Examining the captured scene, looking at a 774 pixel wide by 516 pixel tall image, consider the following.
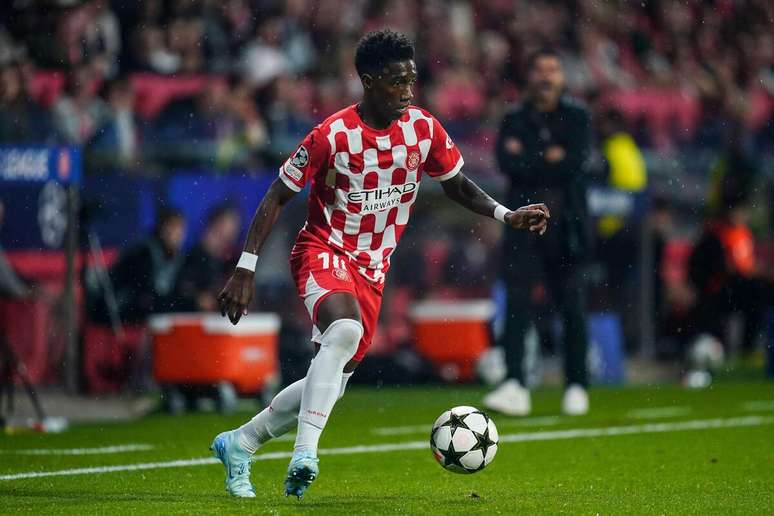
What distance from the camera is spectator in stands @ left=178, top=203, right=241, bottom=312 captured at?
499 inches

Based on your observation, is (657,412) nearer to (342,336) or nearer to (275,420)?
(275,420)

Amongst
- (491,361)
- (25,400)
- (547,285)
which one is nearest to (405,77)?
(547,285)

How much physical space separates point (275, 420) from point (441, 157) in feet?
4.57

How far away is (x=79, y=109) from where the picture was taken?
14398 millimetres

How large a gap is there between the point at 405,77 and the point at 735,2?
19.6 m

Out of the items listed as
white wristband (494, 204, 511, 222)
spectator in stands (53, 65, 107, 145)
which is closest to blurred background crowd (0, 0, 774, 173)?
spectator in stands (53, 65, 107, 145)

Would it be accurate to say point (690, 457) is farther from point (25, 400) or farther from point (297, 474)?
point (25, 400)

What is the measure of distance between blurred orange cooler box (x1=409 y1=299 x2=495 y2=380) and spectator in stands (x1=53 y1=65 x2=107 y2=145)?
3.43 metres

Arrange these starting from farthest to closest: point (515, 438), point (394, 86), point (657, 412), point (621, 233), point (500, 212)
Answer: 1. point (621, 233)
2. point (657, 412)
3. point (515, 438)
4. point (500, 212)
5. point (394, 86)


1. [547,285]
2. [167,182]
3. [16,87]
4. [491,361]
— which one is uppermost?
[16,87]

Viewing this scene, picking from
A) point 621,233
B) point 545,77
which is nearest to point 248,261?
point 545,77

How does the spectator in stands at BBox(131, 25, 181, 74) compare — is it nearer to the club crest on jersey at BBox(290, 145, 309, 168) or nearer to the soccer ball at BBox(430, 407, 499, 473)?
the club crest on jersey at BBox(290, 145, 309, 168)

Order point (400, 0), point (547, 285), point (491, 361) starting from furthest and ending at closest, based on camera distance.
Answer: point (400, 0), point (491, 361), point (547, 285)

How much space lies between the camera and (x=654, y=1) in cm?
2438
